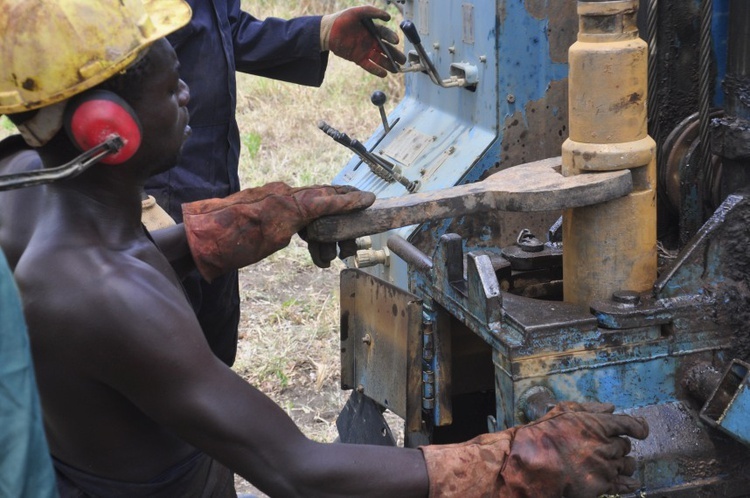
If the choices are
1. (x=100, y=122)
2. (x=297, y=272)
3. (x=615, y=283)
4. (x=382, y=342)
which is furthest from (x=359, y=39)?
(x=297, y=272)

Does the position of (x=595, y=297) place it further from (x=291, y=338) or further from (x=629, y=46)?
(x=291, y=338)

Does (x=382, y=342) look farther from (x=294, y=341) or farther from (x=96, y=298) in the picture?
(x=294, y=341)

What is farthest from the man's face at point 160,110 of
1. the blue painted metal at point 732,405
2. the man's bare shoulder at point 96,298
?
the blue painted metal at point 732,405

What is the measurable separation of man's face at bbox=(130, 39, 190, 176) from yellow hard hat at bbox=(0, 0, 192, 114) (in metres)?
0.08

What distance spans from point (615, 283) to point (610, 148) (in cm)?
30

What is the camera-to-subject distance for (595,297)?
7.37 feet

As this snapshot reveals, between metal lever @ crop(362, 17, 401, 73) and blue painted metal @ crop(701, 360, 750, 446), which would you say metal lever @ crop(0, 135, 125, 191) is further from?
metal lever @ crop(362, 17, 401, 73)

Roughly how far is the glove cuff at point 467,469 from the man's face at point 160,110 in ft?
2.41

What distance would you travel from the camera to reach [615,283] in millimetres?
2238

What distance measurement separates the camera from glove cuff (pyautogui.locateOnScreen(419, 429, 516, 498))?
1808 mm

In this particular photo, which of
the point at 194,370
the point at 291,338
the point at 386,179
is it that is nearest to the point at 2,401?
the point at 194,370

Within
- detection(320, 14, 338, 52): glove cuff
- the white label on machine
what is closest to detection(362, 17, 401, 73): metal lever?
detection(320, 14, 338, 52): glove cuff

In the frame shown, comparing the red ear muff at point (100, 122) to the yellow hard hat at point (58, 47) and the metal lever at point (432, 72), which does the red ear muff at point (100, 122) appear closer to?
the yellow hard hat at point (58, 47)

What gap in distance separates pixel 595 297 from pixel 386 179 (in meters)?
1.36
